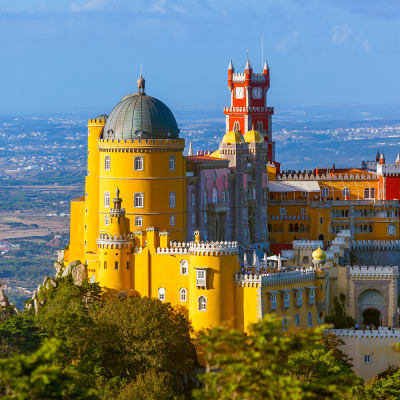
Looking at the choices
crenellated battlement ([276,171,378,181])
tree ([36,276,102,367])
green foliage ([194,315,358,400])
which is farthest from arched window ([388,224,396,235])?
green foliage ([194,315,358,400])

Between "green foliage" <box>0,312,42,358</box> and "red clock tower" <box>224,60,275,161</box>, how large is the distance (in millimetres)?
49769

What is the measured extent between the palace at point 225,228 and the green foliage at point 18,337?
242 inches

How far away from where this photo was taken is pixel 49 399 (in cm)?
5147

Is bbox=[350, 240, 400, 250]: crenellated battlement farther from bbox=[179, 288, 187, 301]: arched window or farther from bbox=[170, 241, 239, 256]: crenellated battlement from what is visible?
bbox=[170, 241, 239, 256]: crenellated battlement

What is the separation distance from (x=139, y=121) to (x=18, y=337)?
1970 cm

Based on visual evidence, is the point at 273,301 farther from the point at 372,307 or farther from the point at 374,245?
the point at 374,245

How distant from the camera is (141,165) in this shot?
97062 mm

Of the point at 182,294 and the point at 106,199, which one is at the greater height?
the point at 106,199

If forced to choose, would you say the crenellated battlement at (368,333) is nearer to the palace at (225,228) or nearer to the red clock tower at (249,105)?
the palace at (225,228)

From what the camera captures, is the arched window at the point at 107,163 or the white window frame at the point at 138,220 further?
the arched window at the point at 107,163

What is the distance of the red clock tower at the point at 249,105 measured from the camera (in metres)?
135

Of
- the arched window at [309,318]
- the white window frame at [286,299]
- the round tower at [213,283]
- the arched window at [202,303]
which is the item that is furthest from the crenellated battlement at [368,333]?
the arched window at [202,303]

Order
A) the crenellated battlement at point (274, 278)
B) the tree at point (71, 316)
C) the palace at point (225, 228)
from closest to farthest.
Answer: the tree at point (71, 316), the crenellated battlement at point (274, 278), the palace at point (225, 228)

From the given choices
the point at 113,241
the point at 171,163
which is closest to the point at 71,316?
the point at 113,241
